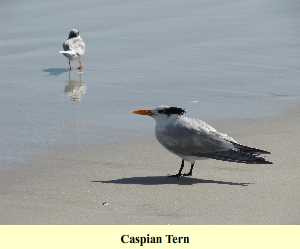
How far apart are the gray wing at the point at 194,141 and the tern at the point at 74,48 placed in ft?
14.5

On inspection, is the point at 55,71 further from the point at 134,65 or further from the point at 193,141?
the point at 193,141

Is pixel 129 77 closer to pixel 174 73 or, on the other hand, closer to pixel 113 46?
pixel 174 73

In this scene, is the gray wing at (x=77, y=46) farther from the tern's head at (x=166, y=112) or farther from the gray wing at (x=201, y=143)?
the gray wing at (x=201, y=143)

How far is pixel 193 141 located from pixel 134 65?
467cm

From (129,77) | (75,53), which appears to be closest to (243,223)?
(129,77)

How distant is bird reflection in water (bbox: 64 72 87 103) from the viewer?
412 inches

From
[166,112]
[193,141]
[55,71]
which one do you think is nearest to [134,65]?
[55,71]

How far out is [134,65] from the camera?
11.9 meters

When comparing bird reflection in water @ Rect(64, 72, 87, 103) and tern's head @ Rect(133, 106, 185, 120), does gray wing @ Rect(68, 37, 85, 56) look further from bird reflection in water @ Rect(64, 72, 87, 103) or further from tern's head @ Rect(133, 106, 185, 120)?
tern's head @ Rect(133, 106, 185, 120)

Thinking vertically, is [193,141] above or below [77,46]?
below

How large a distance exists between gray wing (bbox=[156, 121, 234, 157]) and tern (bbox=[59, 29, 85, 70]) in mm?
4432

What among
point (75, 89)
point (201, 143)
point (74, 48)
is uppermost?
point (74, 48)

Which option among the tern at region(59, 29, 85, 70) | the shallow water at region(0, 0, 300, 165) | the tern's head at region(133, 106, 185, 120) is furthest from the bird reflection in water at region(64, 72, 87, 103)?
the tern's head at region(133, 106, 185, 120)

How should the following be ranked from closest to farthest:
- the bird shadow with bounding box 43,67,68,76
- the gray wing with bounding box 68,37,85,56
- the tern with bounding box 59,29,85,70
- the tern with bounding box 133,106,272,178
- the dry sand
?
1. the dry sand
2. the tern with bounding box 133,106,272,178
3. the gray wing with bounding box 68,37,85,56
4. the tern with bounding box 59,29,85,70
5. the bird shadow with bounding box 43,67,68,76
